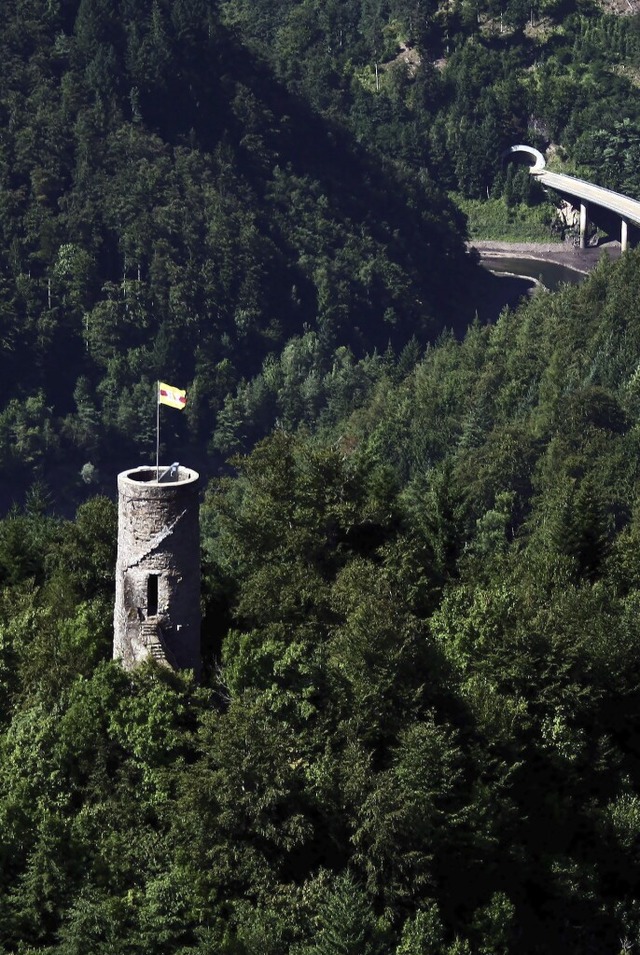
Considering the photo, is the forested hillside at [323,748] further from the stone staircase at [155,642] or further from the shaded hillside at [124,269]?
the shaded hillside at [124,269]

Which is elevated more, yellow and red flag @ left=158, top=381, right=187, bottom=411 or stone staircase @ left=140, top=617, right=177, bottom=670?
yellow and red flag @ left=158, top=381, right=187, bottom=411

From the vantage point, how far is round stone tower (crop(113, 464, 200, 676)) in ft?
163

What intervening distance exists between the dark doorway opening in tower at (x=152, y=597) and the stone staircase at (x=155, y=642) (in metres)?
0.19

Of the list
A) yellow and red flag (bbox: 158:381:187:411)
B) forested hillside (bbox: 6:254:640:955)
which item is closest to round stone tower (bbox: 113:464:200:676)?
forested hillside (bbox: 6:254:640:955)

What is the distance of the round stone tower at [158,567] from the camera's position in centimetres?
4966

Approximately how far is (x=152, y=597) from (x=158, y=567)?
902 millimetres

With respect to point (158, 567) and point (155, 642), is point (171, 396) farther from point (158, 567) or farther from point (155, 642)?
point (155, 642)

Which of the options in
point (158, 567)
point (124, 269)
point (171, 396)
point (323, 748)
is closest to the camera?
point (323, 748)

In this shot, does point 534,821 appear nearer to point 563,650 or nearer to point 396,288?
point 563,650

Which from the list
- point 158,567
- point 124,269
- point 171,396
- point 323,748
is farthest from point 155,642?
point 124,269

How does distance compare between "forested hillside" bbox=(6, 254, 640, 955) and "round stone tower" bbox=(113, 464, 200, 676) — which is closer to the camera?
"forested hillside" bbox=(6, 254, 640, 955)

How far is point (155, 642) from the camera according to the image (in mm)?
50250

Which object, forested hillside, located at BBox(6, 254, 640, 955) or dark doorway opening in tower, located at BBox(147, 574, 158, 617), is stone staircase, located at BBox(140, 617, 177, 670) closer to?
dark doorway opening in tower, located at BBox(147, 574, 158, 617)

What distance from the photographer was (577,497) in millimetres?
66812
